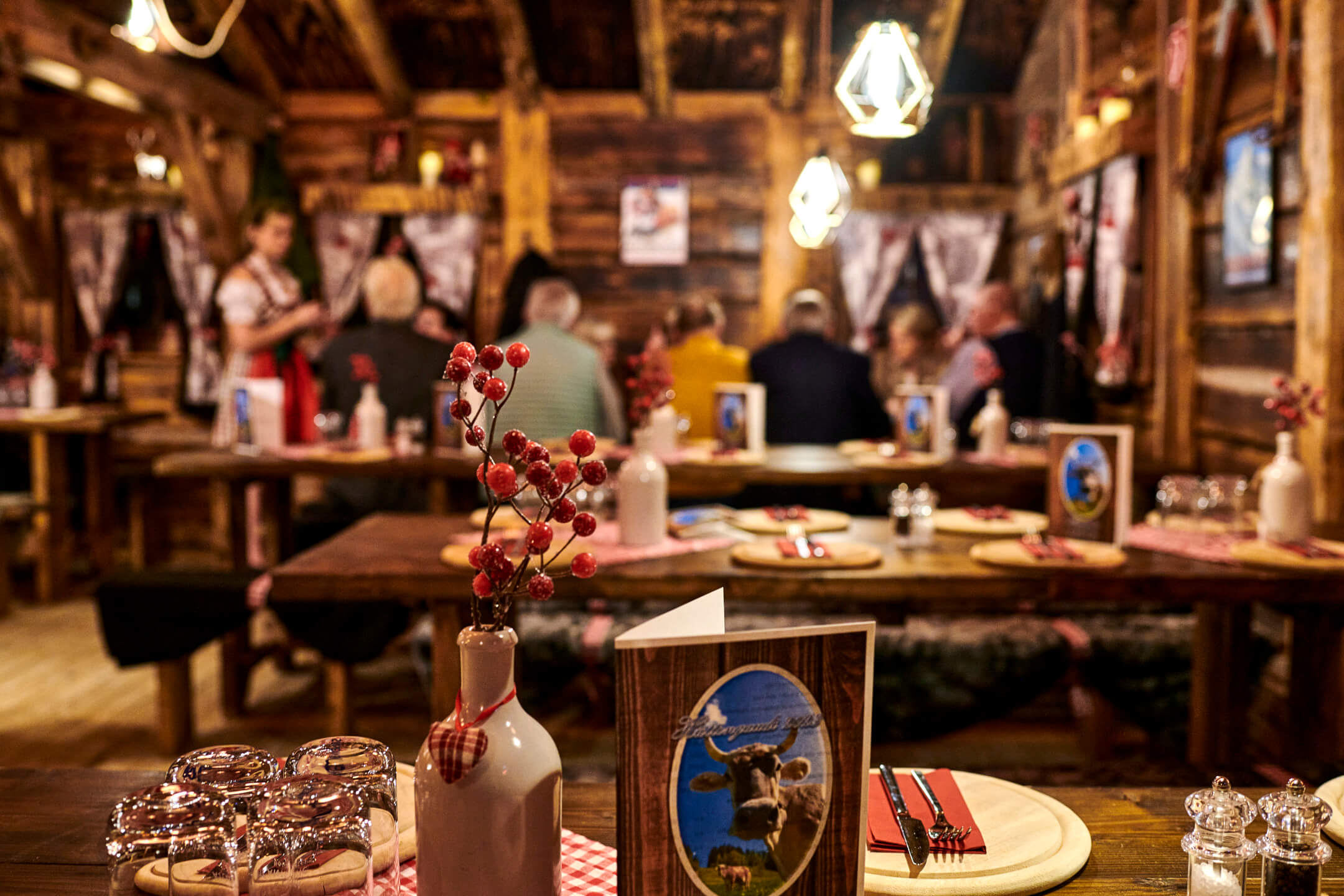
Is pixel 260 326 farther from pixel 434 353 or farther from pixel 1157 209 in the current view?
pixel 1157 209

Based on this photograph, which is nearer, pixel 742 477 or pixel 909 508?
pixel 909 508

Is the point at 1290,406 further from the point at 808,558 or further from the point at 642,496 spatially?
the point at 642,496

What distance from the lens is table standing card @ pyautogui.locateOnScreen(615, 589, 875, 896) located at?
765 millimetres

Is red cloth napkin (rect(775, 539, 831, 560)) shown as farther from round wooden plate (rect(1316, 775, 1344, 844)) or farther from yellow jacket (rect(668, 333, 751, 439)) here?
yellow jacket (rect(668, 333, 751, 439))

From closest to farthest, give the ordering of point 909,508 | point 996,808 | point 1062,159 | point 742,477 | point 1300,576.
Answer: point 996,808 → point 1300,576 → point 909,508 → point 742,477 → point 1062,159

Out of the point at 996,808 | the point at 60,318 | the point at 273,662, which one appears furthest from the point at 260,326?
the point at 996,808

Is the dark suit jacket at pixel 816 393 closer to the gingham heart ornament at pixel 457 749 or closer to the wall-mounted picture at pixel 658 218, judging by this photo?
the wall-mounted picture at pixel 658 218

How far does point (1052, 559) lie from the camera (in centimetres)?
222

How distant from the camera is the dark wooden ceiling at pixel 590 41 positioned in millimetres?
6320

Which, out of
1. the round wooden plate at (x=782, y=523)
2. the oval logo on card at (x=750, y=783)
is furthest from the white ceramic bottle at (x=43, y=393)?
the oval logo on card at (x=750, y=783)

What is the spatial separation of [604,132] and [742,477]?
3828mm

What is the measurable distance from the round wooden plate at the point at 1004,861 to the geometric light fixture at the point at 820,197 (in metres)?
3.73

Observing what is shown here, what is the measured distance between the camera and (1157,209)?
180 inches

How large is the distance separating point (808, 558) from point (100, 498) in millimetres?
5234
